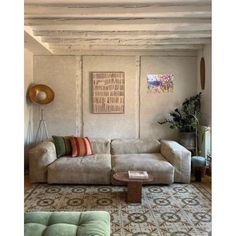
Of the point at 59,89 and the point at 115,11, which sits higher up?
the point at 115,11

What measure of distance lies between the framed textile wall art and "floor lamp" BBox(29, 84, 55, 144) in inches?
35.8

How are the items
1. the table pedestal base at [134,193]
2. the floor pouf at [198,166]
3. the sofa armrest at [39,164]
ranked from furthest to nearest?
the floor pouf at [198,166]
the sofa armrest at [39,164]
the table pedestal base at [134,193]

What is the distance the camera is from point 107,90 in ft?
18.9

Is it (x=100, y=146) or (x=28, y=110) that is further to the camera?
(x=28, y=110)

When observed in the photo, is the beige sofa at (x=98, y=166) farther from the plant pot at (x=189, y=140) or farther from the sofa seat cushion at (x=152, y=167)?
the plant pot at (x=189, y=140)

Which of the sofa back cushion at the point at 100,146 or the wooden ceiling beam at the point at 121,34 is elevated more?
the wooden ceiling beam at the point at 121,34

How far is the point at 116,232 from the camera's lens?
279cm

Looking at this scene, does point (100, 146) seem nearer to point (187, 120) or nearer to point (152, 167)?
point (152, 167)

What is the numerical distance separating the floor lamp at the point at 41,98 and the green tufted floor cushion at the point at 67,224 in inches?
141

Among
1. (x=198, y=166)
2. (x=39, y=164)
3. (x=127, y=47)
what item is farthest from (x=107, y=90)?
A: (x=198, y=166)

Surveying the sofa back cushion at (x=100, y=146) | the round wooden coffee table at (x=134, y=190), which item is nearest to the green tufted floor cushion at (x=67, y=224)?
the round wooden coffee table at (x=134, y=190)

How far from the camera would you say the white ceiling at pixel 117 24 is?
3.10m

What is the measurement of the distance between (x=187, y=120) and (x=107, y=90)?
176cm
